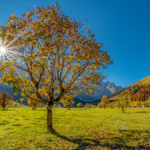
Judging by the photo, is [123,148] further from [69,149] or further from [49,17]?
[49,17]

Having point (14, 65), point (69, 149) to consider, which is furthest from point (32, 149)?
point (14, 65)

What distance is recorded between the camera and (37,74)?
2120 centimetres

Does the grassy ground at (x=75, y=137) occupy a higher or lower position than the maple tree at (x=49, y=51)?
lower

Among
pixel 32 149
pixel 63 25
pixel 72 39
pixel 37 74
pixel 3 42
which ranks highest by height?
pixel 63 25

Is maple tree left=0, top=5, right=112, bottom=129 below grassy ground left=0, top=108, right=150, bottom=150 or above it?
above

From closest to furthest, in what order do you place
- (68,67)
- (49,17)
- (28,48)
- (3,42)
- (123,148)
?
(123,148) → (3,42) → (49,17) → (28,48) → (68,67)

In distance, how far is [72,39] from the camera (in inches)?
719

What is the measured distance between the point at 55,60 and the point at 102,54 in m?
7.38

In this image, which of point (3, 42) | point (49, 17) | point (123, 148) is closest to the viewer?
point (123, 148)

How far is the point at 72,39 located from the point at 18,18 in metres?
8.02

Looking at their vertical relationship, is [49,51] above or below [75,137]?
above

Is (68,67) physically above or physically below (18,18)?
below

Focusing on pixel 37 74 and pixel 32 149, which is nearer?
pixel 32 149

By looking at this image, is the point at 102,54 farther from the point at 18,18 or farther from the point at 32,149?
the point at 32,149
